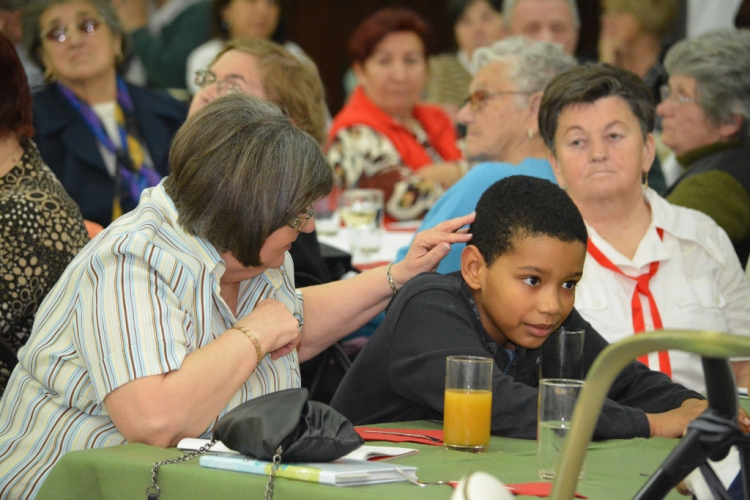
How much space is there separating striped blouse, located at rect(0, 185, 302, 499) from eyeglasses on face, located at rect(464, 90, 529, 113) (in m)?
2.14

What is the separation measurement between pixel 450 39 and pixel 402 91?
410cm

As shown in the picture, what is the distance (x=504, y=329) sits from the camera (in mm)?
2170

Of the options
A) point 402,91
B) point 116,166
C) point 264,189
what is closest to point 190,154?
point 264,189

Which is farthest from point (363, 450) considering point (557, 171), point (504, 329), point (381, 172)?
point (381, 172)

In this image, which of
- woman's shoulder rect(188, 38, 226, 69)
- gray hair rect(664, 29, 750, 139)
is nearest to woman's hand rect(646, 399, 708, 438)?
gray hair rect(664, 29, 750, 139)

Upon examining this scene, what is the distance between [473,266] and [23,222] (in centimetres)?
119

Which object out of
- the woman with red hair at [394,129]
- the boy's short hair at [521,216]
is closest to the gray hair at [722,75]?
the woman with red hair at [394,129]

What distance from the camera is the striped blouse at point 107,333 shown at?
1.86 metres

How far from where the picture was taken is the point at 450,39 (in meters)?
9.92

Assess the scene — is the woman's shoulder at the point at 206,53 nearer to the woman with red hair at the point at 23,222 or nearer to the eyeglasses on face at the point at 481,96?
the eyeglasses on face at the point at 481,96

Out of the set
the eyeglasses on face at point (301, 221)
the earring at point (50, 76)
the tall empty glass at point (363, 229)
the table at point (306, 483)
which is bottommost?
the table at point (306, 483)

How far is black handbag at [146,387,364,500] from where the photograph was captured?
156 cm

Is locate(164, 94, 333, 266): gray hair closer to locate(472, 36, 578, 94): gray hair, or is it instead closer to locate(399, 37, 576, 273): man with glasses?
locate(399, 37, 576, 273): man with glasses

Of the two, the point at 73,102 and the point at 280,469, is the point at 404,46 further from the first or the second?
the point at 280,469
